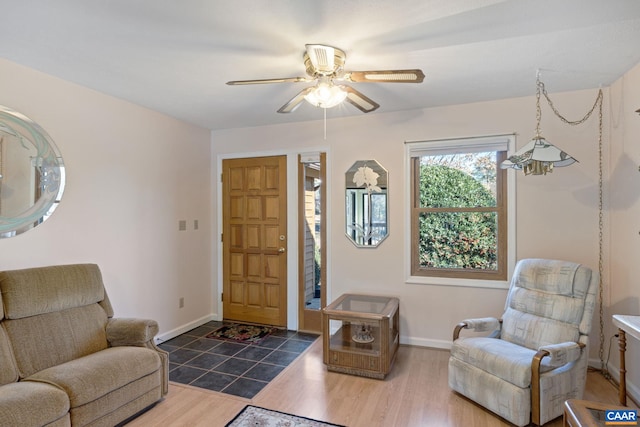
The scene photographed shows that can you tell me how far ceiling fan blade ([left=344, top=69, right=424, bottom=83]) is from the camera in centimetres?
192

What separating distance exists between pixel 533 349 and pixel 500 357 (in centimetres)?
43

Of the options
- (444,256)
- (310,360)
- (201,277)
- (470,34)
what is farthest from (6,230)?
(444,256)

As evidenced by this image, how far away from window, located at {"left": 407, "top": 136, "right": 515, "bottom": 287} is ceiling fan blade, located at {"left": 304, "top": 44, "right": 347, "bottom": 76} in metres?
1.63

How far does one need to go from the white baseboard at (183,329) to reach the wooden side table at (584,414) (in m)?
3.56

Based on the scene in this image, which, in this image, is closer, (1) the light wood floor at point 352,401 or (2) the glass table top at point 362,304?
(1) the light wood floor at point 352,401

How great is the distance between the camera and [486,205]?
3490mm

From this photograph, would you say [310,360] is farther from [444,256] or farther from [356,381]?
[444,256]

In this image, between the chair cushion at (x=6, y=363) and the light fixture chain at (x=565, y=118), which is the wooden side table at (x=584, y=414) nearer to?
the light fixture chain at (x=565, y=118)

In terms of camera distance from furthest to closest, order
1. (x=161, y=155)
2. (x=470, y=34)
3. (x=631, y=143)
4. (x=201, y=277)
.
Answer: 1. (x=201, y=277)
2. (x=161, y=155)
3. (x=631, y=143)
4. (x=470, y=34)

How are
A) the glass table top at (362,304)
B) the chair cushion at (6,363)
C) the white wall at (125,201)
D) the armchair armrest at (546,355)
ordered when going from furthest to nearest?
the glass table top at (362,304)
the white wall at (125,201)
the armchair armrest at (546,355)
the chair cushion at (6,363)

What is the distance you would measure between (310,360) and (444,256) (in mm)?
1724

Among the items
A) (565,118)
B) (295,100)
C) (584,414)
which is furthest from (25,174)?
(565,118)

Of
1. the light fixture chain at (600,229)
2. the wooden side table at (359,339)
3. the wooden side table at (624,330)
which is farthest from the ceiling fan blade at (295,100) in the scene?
the light fixture chain at (600,229)

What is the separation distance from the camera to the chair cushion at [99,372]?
2002 millimetres
